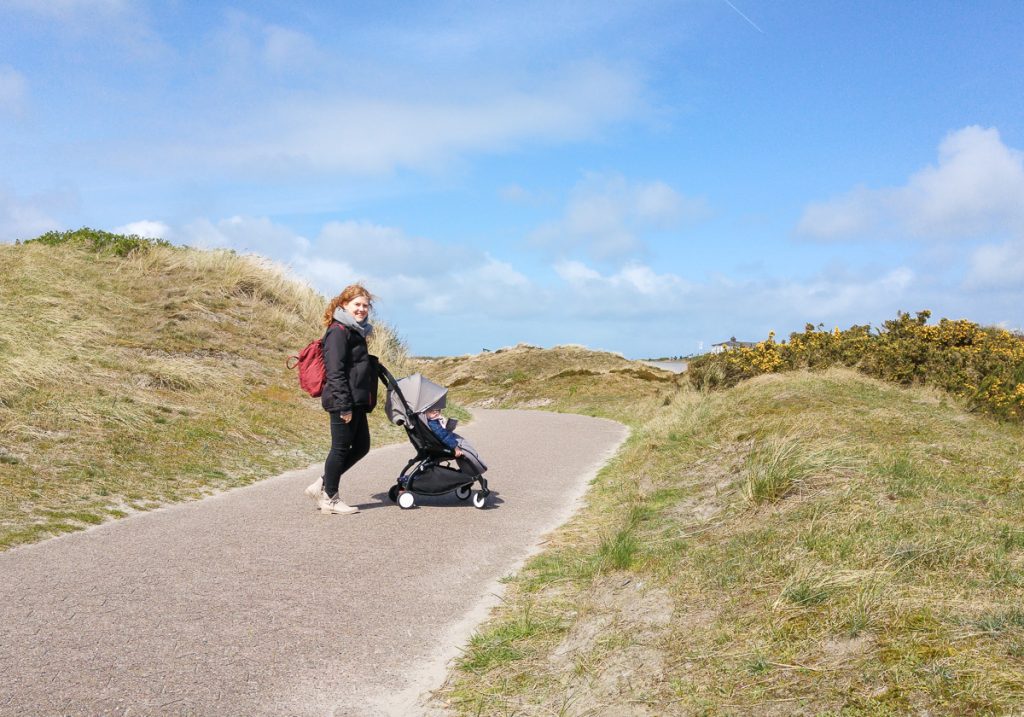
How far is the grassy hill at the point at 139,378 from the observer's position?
30.1 feet

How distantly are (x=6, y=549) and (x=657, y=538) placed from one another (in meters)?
5.56

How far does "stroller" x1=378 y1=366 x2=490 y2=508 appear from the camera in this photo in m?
8.55

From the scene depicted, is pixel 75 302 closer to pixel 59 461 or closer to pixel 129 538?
pixel 59 461

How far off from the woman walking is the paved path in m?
0.41

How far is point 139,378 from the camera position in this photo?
1448 cm

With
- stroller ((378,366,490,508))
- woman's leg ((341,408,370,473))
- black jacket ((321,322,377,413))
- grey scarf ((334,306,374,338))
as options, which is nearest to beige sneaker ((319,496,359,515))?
woman's leg ((341,408,370,473))

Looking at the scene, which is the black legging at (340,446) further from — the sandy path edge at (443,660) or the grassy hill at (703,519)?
the sandy path edge at (443,660)

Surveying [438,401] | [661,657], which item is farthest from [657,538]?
[438,401]

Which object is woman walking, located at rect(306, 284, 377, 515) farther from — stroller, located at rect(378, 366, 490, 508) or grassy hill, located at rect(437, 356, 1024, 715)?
grassy hill, located at rect(437, 356, 1024, 715)

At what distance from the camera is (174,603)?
5.22m

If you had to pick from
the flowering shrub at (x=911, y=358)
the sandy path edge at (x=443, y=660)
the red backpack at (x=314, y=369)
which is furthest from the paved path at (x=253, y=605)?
the flowering shrub at (x=911, y=358)

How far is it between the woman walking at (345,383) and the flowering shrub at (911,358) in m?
10.3

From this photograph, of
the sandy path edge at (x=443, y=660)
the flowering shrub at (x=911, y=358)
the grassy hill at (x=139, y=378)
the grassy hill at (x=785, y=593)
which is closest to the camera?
the grassy hill at (x=785, y=593)

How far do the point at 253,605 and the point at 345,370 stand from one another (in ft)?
10.5
